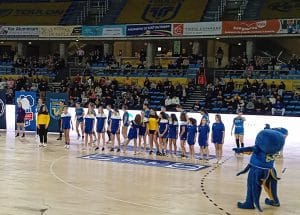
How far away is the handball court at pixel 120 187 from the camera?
30.1 feet

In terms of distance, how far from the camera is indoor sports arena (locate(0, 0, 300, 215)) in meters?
9.88

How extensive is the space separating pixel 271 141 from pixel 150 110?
7415 mm

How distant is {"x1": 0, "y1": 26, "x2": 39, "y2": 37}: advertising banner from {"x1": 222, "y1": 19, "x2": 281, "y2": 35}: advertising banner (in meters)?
13.6

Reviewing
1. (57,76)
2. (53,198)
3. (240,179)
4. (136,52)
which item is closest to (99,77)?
(57,76)

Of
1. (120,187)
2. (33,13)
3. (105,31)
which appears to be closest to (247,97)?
(105,31)

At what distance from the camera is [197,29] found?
30656 mm

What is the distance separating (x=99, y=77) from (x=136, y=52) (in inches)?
323

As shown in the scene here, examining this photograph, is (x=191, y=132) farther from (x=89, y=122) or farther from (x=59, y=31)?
(x=59, y=31)

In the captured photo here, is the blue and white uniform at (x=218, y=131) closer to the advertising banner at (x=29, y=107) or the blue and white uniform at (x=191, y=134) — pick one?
the blue and white uniform at (x=191, y=134)

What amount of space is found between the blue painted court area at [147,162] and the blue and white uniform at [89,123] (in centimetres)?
158

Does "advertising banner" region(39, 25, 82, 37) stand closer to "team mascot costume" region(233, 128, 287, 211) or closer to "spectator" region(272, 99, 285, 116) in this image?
"spectator" region(272, 99, 285, 116)

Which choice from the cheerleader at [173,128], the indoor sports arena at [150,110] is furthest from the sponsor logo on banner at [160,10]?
the cheerleader at [173,128]

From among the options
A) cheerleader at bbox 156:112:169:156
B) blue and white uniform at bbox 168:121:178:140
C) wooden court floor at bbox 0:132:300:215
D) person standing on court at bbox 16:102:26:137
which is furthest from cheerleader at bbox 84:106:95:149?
person standing on court at bbox 16:102:26:137

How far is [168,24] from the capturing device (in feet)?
103
